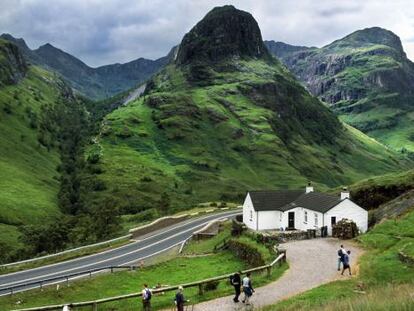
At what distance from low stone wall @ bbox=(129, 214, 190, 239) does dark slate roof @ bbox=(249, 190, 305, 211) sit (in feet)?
66.7

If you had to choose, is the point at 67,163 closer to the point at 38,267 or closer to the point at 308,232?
the point at 38,267

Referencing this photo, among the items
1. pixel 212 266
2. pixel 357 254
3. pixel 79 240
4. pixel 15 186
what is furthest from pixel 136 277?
pixel 15 186

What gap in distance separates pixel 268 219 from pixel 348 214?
481 inches

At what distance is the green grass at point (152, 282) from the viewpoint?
34697 mm

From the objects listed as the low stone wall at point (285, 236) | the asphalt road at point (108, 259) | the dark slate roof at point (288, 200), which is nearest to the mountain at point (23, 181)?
the asphalt road at point (108, 259)

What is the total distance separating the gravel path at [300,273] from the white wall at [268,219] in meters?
14.4

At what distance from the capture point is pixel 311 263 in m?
41.7

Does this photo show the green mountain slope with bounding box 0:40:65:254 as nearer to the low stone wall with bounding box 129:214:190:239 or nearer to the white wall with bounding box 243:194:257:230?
the low stone wall with bounding box 129:214:190:239

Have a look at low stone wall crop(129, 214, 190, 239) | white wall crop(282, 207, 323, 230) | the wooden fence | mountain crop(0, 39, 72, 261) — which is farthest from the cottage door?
mountain crop(0, 39, 72, 261)

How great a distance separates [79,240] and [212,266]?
38517 mm

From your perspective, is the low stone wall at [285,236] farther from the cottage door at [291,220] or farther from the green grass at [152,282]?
the cottage door at [291,220]

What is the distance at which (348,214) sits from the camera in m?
60.2

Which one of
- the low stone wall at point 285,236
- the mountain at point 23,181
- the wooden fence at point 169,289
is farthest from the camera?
the mountain at point 23,181

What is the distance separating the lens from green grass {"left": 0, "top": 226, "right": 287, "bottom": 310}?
114ft
